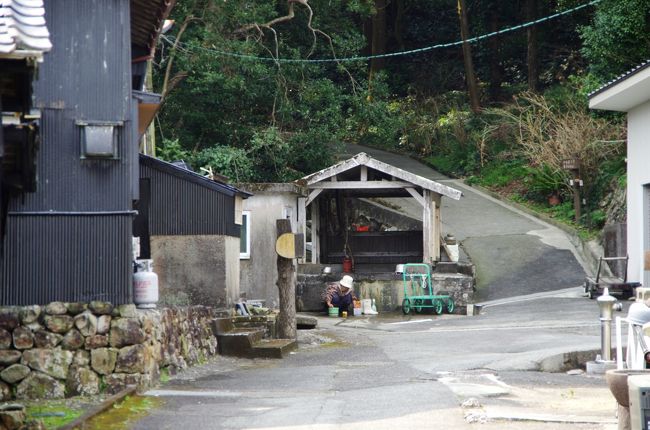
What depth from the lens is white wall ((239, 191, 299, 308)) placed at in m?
24.2

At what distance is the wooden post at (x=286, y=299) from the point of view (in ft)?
64.2

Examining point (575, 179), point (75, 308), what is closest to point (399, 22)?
point (575, 179)

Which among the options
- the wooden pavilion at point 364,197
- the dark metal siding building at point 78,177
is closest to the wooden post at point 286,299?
the dark metal siding building at point 78,177

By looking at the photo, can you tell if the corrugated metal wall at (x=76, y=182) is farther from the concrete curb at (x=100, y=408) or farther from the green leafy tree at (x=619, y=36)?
the green leafy tree at (x=619, y=36)

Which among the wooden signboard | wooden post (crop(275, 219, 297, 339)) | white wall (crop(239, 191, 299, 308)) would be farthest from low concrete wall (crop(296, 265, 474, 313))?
the wooden signboard

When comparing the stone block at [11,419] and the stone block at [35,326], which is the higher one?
the stone block at [35,326]

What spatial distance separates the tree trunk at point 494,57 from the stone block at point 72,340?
35.0 meters

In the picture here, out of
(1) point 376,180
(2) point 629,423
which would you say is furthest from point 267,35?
(2) point 629,423

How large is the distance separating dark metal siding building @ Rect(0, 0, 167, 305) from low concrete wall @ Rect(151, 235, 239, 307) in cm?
419

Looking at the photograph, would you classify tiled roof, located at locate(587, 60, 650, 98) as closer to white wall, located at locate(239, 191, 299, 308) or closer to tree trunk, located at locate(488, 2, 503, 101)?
white wall, located at locate(239, 191, 299, 308)

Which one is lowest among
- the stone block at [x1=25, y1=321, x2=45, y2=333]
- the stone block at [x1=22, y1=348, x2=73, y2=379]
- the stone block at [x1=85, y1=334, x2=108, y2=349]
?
the stone block at [x1=22, y1=348, x2=73, y2=379]

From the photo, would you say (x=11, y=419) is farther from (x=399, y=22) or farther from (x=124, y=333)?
(x=399, y=22)

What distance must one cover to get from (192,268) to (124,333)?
4.80m

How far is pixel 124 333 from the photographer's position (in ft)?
44.2
